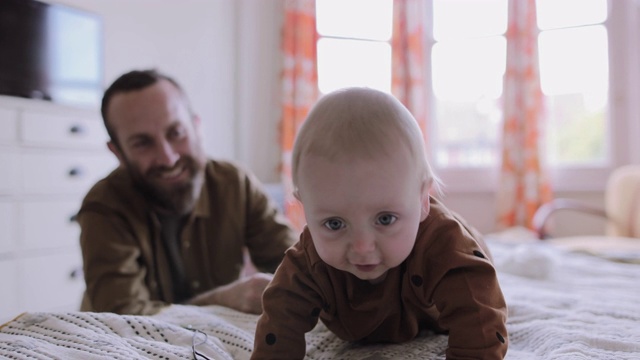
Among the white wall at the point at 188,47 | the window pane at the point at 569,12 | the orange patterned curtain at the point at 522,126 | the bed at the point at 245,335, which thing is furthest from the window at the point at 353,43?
the bed at the point at 245,335

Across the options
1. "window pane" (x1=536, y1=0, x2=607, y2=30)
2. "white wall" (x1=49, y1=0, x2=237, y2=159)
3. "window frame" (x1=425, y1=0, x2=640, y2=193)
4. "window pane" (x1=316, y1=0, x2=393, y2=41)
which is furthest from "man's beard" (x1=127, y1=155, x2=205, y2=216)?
"window pane" (x1=536, y1=0, x2=607, y2=30)

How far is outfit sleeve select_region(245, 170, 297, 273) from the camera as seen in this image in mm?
1504

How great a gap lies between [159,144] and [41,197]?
1652 millimetres

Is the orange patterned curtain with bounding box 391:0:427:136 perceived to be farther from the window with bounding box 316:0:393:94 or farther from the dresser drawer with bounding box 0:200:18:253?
the dresser drawer with bounding box 0:200:18:253

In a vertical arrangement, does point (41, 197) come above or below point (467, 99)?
below

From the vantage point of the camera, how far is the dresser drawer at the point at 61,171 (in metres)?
2.61

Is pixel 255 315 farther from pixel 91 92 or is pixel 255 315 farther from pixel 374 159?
pixel 91 92

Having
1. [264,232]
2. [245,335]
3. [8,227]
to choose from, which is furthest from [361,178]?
[8,227]

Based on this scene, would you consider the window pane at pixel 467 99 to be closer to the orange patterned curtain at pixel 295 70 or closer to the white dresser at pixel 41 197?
the orange patterned curtain at pixel 295 70

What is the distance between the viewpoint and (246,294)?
1.15 m

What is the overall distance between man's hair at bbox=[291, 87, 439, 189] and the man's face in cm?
71

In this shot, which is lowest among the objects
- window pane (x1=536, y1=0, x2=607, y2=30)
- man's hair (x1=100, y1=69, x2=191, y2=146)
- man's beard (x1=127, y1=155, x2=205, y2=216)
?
man's beard (x1=127, y1=155, x2=205, y2=216)

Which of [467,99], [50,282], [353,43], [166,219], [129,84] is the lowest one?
[50,282]

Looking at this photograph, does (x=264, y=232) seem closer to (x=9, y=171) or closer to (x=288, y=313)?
(x=288, y=313)
